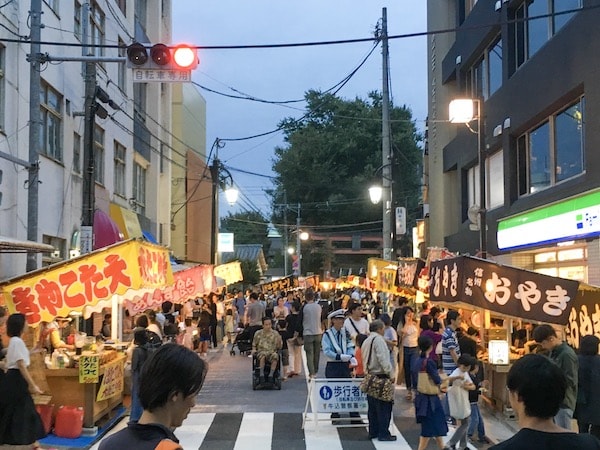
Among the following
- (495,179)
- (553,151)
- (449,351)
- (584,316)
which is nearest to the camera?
(584,316)

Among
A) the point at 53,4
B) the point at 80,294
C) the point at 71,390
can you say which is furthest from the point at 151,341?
the point at 53,4

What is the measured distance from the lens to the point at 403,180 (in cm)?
5988

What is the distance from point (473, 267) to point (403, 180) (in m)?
49.2

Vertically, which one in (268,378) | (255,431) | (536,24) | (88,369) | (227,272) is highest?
(536,24)

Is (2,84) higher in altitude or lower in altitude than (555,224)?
higher

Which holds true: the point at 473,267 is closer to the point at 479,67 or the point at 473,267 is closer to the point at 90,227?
the point at 90,227

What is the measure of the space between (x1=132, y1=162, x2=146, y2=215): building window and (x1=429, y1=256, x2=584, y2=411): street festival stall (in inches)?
746

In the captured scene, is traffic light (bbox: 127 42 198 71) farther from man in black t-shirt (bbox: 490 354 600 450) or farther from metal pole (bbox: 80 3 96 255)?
man in black t-shirt (bbox: 490 354 600 450)

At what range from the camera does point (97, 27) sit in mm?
22703

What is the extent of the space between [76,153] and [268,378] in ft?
31.4

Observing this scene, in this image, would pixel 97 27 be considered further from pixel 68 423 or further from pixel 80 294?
pixel 68 423

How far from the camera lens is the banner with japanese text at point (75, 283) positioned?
1024 cm

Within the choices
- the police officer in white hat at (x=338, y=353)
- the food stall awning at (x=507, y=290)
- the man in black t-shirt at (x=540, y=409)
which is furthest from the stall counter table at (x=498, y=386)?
the man in black t-shirt at (x=540, y=409)

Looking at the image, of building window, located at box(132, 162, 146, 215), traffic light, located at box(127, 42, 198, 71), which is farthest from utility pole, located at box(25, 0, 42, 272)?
building window, located at box(132, 162, 146, 215)
